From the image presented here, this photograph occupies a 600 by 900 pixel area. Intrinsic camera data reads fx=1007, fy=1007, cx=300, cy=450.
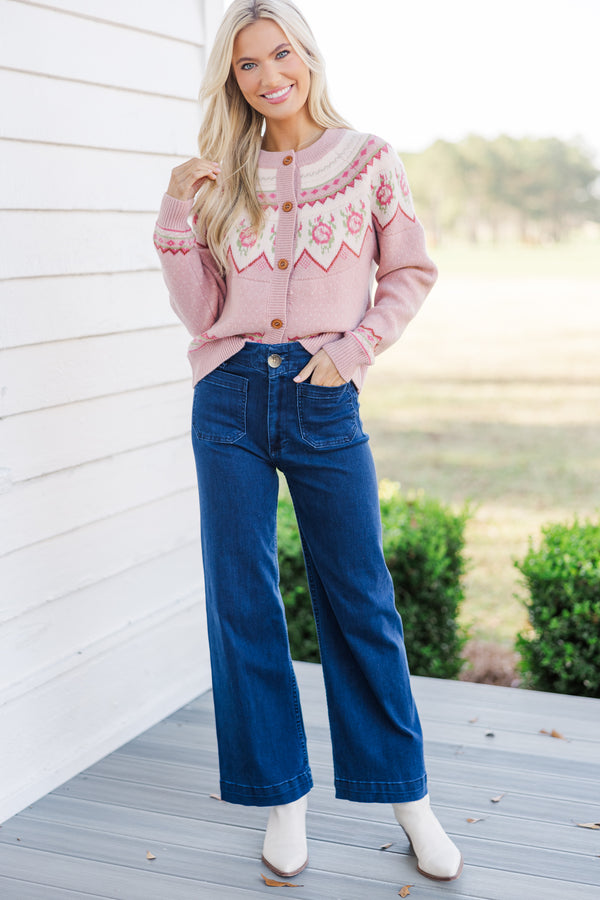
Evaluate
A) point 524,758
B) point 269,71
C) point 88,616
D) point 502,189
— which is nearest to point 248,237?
point 269,71

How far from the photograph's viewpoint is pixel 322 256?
6.47 ft

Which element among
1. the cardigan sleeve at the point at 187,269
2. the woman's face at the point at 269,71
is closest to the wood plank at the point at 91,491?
the cardigan sleeve at the point at 187,269

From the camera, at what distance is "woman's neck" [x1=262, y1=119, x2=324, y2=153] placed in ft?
6.74

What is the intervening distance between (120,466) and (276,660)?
81cm

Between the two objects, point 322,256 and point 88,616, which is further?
point 88,616

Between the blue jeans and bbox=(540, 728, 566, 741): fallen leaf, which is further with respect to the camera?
bbox=(540, 728, 566, 741): fallen leaf

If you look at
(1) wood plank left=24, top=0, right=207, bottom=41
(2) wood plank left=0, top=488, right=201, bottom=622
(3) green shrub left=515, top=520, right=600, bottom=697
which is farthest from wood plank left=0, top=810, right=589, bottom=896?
(1) wood plank left=24, top=0, right=207, bottom=41

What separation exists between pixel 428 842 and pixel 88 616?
1.03 metres

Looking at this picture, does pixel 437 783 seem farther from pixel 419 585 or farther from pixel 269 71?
pixel 269 71

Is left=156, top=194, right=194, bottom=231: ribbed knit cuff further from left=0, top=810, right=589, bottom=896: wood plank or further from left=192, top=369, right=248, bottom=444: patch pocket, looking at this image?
left=0, top=810, right=589, bottom=896: wood plank

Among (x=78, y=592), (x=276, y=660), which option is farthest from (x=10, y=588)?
(x=276, y=660)

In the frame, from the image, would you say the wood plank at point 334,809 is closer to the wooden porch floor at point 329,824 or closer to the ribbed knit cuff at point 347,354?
the wooden porch floor at point 329,824

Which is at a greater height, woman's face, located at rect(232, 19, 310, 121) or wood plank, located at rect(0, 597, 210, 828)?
woman's face, located at rect(232, 19, 310, 121)

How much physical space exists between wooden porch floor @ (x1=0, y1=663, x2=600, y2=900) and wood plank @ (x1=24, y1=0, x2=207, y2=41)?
1859 mm
